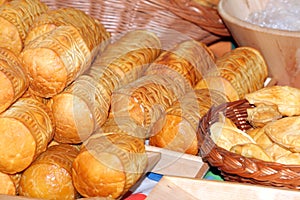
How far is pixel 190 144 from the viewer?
100cm

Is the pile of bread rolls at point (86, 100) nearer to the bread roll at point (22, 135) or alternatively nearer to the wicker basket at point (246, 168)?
the bread roll at point (22, 135)

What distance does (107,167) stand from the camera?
0.86m

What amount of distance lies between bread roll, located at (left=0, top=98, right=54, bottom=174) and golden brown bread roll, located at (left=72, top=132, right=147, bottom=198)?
0.24 ft

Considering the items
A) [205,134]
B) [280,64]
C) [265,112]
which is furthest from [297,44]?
[205,134]

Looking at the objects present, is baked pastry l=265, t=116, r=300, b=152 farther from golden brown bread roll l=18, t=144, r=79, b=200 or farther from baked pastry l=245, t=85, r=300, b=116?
golden brown bread roll l=18, t=144, r=79, b=200

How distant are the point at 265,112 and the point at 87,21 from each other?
40 centimetres

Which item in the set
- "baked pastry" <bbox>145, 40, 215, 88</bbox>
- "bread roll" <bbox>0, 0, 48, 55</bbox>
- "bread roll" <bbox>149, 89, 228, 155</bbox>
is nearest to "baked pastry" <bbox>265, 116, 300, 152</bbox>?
"bread roll" <bbox>149, 89, 228, 155</bbox>

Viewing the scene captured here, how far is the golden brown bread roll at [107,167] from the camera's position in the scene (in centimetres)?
86

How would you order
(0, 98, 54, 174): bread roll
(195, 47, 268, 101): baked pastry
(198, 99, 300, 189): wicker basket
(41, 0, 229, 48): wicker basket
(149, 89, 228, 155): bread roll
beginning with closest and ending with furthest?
(198, 99, 300, 189): wicker basket → (0, 98, 54, 174): bread roll → (149, 89, 228, 155): bread roll → (195, 47, 268, 101): baked pastry → (41, 0, 229, 48): wicker basket

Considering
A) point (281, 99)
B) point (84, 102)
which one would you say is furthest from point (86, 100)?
point (281, 99)

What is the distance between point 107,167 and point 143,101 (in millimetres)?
172

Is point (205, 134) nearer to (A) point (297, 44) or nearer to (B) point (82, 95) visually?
(B) point (82, 95)

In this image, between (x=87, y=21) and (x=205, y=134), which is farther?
(x=87, y=21)

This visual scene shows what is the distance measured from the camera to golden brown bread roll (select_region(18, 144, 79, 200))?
0.91m
